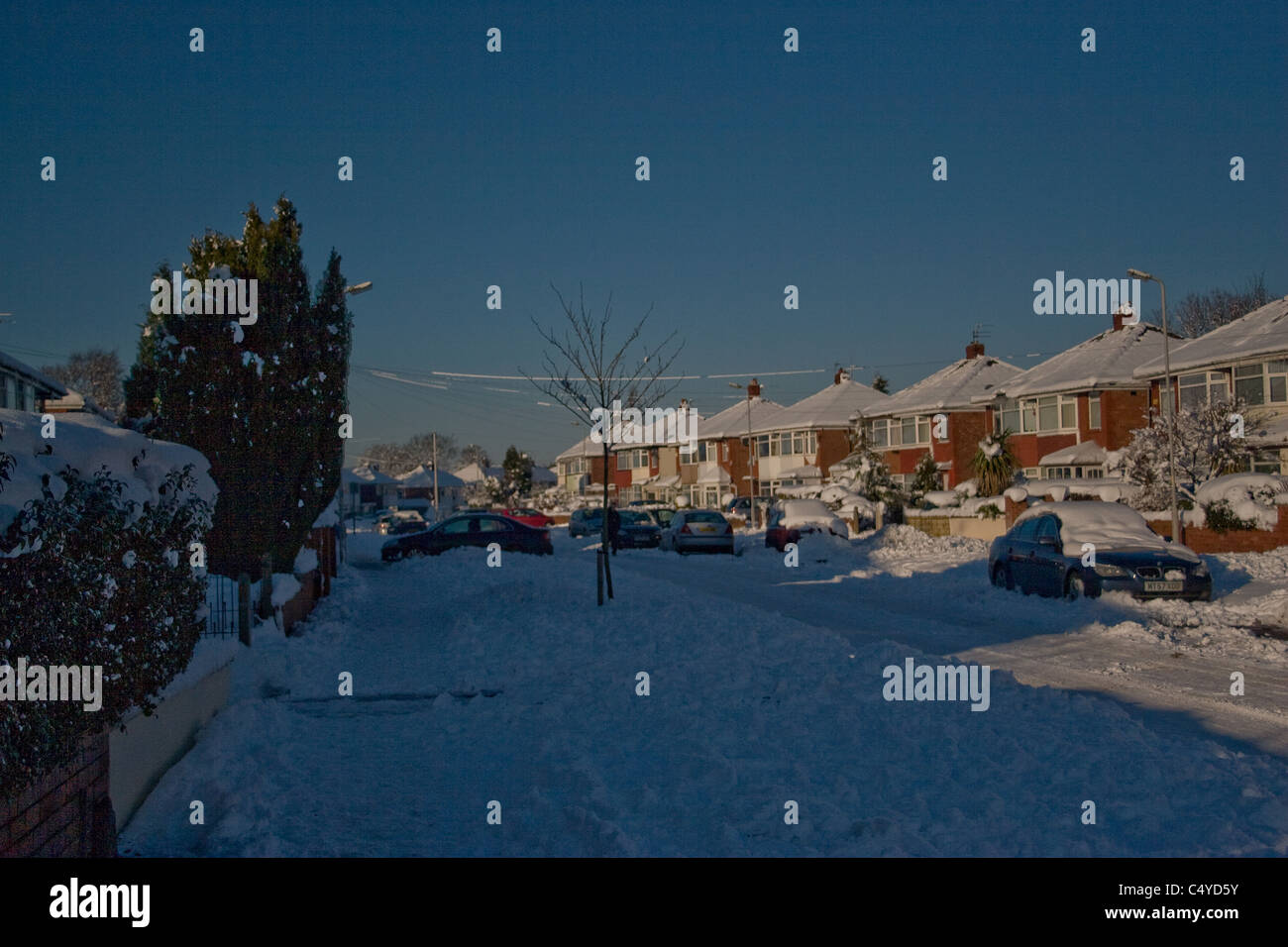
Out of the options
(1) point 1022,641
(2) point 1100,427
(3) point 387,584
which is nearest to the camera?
(1) point 1022,641

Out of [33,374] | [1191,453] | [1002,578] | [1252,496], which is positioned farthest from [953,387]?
[33,374]

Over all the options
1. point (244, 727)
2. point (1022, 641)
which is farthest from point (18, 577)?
point (1022, 641)

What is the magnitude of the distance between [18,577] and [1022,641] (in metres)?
12.0

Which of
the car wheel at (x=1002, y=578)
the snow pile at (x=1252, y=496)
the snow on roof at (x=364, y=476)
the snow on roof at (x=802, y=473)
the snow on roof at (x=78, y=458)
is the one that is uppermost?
the snow on roof at (x=364, y=476)

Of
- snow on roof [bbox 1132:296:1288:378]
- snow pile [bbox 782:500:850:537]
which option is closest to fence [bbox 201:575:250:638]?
snow pile [bbox 782:500:850:537]

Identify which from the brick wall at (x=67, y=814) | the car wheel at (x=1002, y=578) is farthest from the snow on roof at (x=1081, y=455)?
the brick wall at (x=67, y=814)

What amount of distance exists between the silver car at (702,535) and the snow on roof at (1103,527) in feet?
50.7

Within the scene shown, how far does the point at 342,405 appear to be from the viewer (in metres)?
16.3

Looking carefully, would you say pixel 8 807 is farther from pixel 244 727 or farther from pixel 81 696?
pixel 244 727

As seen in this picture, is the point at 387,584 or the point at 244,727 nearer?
the point at 244,727

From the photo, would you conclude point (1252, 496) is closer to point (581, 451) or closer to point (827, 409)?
point (827, 409)

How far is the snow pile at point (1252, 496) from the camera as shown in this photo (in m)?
25.9

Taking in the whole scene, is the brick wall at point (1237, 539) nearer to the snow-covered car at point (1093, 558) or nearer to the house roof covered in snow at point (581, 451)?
the snow-covered car at point (1093, 558)
